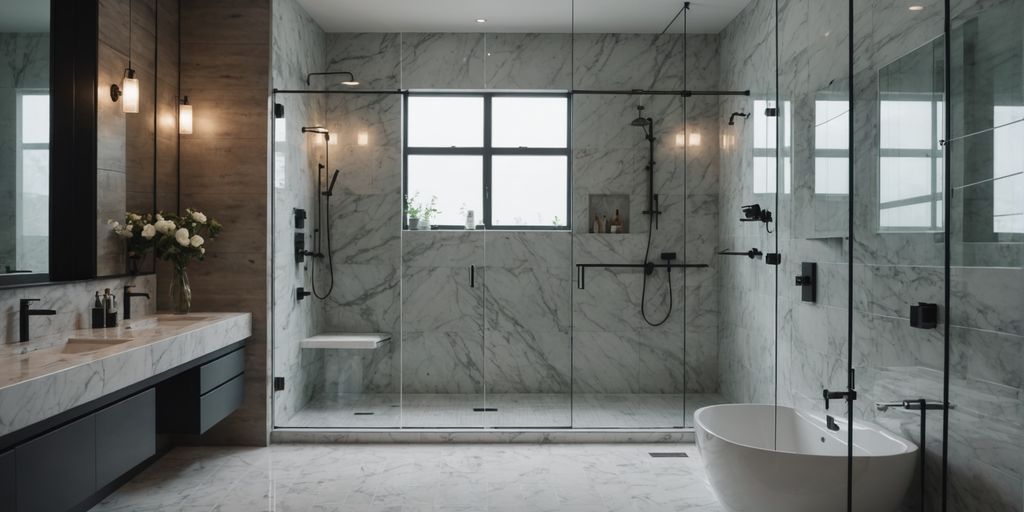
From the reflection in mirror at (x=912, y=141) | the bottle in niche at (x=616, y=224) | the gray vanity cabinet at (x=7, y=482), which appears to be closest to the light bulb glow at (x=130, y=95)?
the gray vanity cabinet at (x=7, y=482)

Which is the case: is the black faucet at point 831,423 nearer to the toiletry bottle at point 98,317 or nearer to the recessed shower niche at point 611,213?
the recessed shower niche at point 611,213

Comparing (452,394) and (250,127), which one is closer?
(250,127)

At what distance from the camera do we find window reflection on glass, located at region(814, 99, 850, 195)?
4.60 feet

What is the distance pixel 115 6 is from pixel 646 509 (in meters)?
3.87

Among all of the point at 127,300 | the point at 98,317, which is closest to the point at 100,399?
the point at 98,317

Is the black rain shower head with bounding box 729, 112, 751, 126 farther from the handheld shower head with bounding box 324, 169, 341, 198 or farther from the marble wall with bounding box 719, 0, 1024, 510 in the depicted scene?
the handheld shower head with bounding box 324, 169, 341, 198

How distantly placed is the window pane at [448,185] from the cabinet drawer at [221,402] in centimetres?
173

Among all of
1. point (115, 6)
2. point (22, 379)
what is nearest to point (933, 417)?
point (22, 379)

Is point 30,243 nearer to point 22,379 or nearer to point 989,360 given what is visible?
point 22,379

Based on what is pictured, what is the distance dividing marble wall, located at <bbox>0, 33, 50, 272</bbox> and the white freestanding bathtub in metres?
3.22

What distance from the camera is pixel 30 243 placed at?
2.92 m

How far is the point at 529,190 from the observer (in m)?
4.66

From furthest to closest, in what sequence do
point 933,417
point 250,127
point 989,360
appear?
point 250,127 → point 989,360 → point 933,417

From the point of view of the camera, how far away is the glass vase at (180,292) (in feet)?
12.4
